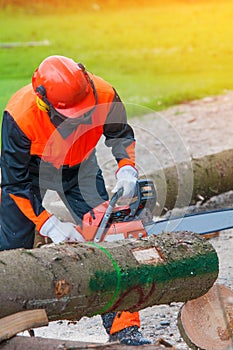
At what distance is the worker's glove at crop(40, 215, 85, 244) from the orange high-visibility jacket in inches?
1.5

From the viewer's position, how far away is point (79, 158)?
4.43 metres

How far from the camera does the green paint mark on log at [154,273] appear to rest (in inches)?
133

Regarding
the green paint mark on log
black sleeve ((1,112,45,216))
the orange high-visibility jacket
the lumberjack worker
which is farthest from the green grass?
the green paint mark on log

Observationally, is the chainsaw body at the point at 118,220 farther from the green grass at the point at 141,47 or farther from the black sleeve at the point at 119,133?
the green grass at the point at 141,47

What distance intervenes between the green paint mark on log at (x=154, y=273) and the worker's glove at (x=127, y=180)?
0.66 m

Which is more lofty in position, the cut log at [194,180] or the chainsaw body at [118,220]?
the chainsaw body at [118,220]

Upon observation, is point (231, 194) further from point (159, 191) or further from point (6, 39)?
point (6, 39)

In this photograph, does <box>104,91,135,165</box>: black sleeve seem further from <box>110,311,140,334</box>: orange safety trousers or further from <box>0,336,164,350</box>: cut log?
<box>0,336,164,350</box>: cut log

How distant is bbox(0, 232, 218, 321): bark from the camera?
3166mm

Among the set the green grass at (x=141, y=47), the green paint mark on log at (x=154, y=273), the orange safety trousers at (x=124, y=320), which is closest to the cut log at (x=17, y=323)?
the green paint mark on log at (x=154, y=273)

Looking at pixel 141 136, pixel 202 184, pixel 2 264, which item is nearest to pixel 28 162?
pixel 2 264

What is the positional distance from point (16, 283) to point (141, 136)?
5970 mm

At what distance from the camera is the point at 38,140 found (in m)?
4.21

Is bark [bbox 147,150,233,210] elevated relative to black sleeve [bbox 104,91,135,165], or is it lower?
lower
